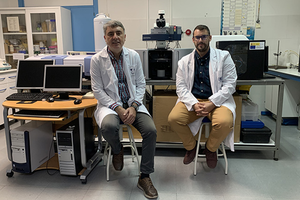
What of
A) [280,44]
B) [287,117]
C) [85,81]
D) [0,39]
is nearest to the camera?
[85,81]

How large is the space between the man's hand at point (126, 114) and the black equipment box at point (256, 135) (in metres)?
1.27

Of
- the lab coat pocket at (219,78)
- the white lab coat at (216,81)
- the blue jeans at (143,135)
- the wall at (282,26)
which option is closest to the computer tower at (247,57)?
the white lab coat at (216,81)

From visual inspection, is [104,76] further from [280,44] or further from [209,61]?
[280,44]

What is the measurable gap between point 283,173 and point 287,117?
1.68 m

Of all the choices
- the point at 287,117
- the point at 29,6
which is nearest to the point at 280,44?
the point at 287,117

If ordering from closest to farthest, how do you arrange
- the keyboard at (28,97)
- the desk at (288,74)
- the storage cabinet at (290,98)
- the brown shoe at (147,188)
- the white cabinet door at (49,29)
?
the brown shoe at (147,188), the keyboard at (28,97), the desk at (288,74), the storage cabinet at (290,98), the white cabinet door at (49,29)

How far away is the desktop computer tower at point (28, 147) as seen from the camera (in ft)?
7.14

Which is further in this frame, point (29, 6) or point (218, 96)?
point (29, 6)

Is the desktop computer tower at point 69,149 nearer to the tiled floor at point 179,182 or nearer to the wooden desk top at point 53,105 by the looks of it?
the tiled floor at point 179,182

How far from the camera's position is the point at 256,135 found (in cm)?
260

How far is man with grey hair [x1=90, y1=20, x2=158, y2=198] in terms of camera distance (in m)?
2.01

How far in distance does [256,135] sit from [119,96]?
1506mm

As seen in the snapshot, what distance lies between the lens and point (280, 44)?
4023 millimetres

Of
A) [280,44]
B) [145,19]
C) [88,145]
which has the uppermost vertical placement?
[145,19]
